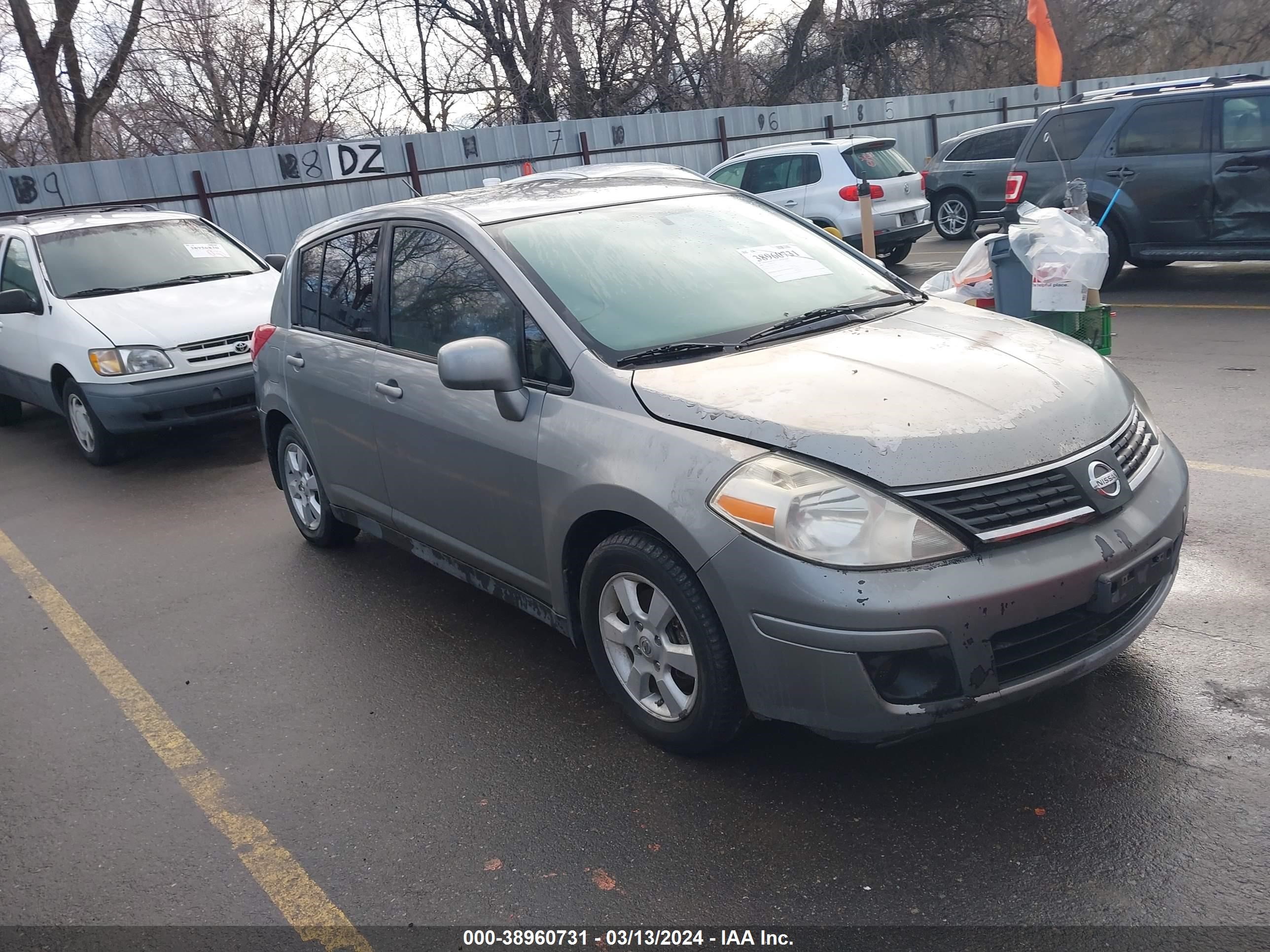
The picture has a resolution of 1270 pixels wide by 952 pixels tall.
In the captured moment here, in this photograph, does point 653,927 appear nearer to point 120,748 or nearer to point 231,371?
point 120,748

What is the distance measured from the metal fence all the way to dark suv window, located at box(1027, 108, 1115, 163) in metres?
5.50

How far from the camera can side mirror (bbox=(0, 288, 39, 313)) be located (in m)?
8.09

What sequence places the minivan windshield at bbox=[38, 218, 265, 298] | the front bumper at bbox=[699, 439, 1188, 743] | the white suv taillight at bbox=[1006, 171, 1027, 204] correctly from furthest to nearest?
the white suv taillight at bbox=[1006, 171, 1027, 204]
the minivan windshield at bbox=[38, 218, 265, 298]
the front bumper at bbox=[699, 439, 1188, 743]

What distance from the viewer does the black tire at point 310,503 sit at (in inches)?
212

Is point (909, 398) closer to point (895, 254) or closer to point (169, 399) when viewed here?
point (169, 399)

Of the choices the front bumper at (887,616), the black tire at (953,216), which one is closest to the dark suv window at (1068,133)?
the black tire at (953,216)

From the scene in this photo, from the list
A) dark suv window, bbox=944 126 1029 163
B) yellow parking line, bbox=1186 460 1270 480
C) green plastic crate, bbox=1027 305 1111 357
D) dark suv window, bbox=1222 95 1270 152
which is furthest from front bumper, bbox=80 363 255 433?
dark suv window, bbox=944 126 1029 163

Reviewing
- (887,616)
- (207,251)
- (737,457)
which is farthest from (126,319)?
(887,616)

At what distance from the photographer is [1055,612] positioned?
9.18 feet

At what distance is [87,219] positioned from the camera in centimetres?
911

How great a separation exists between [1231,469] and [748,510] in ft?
11.6

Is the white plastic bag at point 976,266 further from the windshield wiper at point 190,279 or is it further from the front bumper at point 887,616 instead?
the windshield wiper at point 190,279

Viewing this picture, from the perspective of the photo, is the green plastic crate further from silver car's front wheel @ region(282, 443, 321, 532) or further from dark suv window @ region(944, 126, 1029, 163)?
dark suv window @ region(944, 126, 1029, 163)

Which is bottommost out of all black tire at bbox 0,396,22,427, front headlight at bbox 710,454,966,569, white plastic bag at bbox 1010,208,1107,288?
black tire at bbox 0,396,22,427
